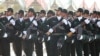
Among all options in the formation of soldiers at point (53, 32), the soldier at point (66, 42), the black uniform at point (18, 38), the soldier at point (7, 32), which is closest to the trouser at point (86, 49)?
the formation of soldiers at point (53, 32)

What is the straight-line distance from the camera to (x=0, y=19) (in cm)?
951

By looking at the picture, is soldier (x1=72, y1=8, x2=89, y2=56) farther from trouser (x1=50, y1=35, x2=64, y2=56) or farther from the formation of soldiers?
trouser (x1=50, y1=35, x2=64, y2=56)

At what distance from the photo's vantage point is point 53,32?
919 centimetres

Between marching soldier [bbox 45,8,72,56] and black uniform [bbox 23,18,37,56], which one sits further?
black uniform [bbox 23,18,37,56]

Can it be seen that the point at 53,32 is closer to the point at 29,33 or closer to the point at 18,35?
the point at 29,33

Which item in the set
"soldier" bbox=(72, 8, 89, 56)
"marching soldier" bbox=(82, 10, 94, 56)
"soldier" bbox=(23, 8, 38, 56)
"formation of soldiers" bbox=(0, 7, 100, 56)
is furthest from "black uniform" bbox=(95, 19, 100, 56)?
"soldier" bbox=(23, 8, 38, 56)

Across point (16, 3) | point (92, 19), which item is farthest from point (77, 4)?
point (92, 19)

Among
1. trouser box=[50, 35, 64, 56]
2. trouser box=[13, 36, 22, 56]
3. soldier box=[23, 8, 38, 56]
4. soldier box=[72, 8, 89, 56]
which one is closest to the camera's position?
soldier box=[72, 8, 89, 56]

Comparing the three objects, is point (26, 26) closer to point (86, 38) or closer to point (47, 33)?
point (47, 33)

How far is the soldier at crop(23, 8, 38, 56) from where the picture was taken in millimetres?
9391

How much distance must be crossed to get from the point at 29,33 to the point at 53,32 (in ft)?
2.26

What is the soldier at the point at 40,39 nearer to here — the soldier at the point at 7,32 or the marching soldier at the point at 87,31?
the soldier at the point at 7,32

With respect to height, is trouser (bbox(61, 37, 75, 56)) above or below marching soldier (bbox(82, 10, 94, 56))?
below

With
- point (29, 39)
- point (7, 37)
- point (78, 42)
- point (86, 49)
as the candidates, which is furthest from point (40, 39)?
point (86, 49)
